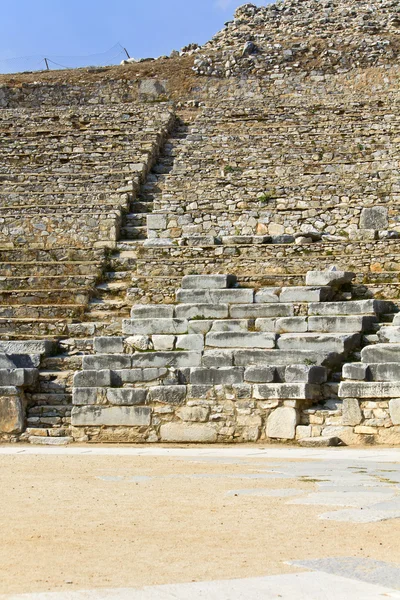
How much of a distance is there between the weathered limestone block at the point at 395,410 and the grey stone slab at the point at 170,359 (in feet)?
9.80

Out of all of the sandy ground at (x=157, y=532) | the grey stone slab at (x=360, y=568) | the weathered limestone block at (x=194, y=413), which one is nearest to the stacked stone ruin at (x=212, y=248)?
the weathered limestone block at (x=194, y=413)

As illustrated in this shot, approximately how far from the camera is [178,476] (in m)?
9.27

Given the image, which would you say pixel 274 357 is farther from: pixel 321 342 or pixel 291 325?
pixel 291 325

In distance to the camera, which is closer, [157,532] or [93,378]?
[157,532]

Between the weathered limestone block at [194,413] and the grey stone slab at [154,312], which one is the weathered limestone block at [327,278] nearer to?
the grey stone slab at [154,312]

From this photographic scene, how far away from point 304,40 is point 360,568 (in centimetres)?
2930

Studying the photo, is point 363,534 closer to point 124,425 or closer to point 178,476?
point 178,476

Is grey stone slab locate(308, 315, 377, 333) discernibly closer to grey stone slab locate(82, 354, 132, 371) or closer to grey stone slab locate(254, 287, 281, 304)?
grey stone slab locate(254, 287, 281, 304)

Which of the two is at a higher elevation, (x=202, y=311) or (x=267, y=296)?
(x=267, y=296)

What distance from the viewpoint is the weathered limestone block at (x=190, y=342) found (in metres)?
14.8

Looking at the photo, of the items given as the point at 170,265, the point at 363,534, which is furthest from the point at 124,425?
the point at 363,534

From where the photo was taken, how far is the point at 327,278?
16.0 meters

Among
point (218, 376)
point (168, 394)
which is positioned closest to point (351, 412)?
point (218, 376)

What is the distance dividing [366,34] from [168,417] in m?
22.1
